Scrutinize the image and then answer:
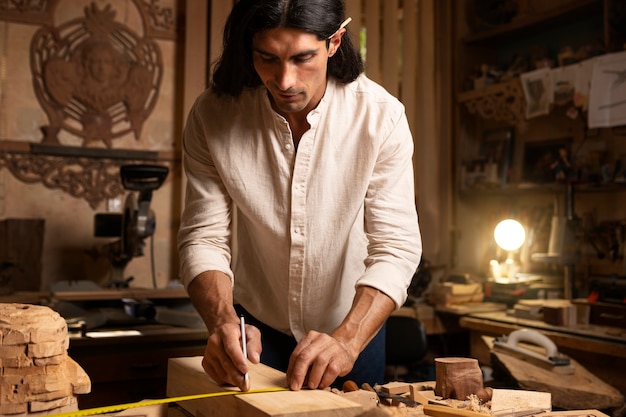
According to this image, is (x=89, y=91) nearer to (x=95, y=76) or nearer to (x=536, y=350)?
(x=95, y=76)

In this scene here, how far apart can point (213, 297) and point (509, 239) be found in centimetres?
274

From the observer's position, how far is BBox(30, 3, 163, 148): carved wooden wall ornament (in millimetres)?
3801

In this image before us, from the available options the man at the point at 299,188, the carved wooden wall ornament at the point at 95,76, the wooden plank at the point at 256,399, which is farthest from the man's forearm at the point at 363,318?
the carved wooden wall ornament at the point at 95,76

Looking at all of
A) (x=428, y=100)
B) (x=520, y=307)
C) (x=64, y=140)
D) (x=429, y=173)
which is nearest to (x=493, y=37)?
(x=428, y=100)

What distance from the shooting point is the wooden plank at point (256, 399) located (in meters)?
1.12

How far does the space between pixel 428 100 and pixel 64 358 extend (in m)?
3.82

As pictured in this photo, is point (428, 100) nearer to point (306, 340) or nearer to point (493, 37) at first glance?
point (493, 37)

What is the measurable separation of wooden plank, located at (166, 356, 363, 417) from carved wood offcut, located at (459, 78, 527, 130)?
3.07 m

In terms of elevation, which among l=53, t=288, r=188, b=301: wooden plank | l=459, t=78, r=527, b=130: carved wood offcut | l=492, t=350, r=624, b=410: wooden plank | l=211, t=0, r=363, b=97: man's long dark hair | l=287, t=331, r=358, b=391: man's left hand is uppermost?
l=459, t=78, r=527, b=130: carved wood offcut

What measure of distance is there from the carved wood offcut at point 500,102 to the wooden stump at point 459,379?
286 centimetres

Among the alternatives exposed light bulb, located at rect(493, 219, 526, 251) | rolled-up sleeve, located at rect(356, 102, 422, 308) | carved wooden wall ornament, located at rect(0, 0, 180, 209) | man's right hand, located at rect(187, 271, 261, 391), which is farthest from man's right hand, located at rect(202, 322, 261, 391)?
exposed light bulb, located at rect(493, 219, 526, 251)

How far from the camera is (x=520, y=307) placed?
12.0 feet

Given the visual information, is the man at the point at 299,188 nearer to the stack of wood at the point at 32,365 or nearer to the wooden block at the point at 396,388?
the wooden block at the point at 396,388

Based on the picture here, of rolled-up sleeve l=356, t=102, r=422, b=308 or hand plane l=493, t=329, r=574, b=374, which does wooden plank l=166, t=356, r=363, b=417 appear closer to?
rolled-up sleeve l=356, t=102, r=422, b=308
